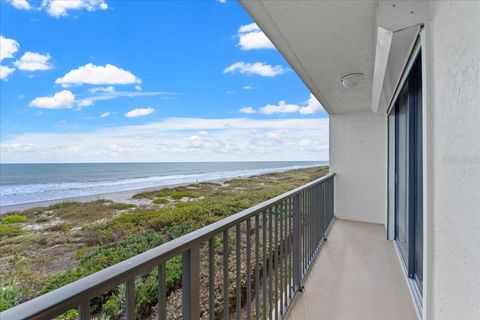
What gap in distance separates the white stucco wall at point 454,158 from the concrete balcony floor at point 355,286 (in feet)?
2.58

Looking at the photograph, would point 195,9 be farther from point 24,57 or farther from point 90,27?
point 24,57

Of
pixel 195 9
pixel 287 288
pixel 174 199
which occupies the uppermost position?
pixel 195 9

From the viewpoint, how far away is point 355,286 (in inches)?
88.8

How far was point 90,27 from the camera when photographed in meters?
12.7

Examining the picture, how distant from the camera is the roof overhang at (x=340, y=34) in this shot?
1.37m

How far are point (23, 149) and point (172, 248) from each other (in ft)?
73.9

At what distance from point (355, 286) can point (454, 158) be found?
1760mm

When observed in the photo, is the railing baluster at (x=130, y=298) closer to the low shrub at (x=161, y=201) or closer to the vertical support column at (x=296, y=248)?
the vertical support column at (x=296, y=248)

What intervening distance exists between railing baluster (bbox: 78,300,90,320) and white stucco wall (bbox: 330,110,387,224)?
184 inches

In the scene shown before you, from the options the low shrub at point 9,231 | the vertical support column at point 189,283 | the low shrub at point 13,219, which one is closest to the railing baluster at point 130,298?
the vertical support column at point 189,283

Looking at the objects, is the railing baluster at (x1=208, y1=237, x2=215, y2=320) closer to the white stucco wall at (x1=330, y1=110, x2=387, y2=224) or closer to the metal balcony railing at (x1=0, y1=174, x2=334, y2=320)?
the metal balcony railing at (x1=0, y1=174, x2=334, y2=320)

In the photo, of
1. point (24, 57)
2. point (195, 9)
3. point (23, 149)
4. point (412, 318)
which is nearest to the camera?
Result: point (412, 318)

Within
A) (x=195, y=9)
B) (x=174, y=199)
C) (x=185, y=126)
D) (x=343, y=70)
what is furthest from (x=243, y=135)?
(x=343, y=70)

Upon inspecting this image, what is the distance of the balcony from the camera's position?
0.55 meters
